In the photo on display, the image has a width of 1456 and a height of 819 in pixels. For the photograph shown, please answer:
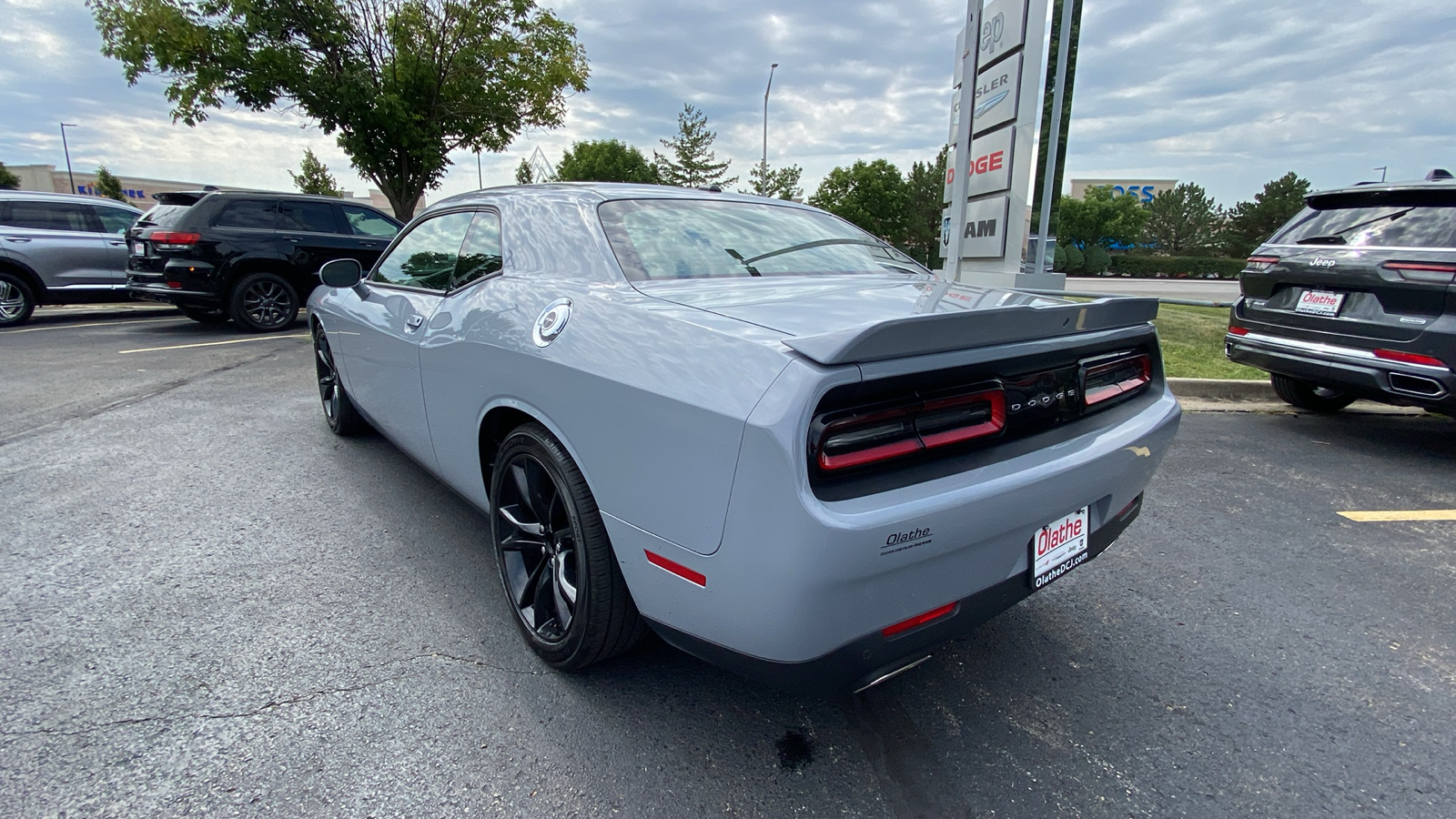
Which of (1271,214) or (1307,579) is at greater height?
(1271,214)

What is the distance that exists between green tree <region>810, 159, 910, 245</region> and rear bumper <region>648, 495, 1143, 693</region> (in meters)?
56.7

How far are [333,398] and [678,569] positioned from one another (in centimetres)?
386

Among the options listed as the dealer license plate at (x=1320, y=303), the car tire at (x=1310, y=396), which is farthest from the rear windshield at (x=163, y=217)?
the car tire at (x=1310, y=396)

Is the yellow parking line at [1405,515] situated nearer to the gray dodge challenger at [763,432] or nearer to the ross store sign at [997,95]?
the gray dodge challenger at [763,432]

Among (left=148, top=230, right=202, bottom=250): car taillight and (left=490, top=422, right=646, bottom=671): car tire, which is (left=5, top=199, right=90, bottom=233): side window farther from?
(left=490, top=422, right=646, bottom=671): car tire

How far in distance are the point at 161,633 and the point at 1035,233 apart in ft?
27.9

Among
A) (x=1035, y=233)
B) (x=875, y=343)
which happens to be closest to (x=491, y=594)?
(x=875, y=343)

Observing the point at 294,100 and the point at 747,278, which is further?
the point at 294,100

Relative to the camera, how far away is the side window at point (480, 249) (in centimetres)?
266

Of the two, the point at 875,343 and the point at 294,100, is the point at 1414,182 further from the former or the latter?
the point at 294,100

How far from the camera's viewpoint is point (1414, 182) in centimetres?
440

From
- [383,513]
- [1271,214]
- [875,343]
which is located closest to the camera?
[875,343]

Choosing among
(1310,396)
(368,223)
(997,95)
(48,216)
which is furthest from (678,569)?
(48,216)

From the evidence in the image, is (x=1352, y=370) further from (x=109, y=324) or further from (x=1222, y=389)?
(x=109, y=324)
